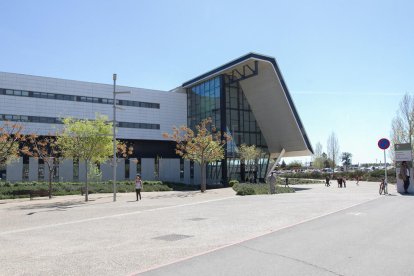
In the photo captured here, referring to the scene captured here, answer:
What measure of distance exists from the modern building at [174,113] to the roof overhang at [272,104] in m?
0.09

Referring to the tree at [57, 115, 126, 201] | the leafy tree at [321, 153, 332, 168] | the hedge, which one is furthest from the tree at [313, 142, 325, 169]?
the tree at [57, 115, 126, 201]

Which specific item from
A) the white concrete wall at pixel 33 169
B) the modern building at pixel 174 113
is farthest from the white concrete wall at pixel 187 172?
the white concrete wall at pixel 33 169

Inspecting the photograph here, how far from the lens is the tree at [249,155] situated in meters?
46.5

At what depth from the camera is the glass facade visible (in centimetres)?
4797

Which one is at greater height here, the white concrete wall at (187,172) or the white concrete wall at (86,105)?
the white concrete wall at (86,105)

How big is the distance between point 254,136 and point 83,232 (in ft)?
134

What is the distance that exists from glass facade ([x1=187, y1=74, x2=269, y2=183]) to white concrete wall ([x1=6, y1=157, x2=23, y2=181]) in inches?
851

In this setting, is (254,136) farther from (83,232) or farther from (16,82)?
(83,232)

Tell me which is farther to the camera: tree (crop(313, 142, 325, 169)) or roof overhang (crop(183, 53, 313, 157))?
tree (crop(313, 142, 325, 169))

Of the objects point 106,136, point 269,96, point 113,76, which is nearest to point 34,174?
point 106,136

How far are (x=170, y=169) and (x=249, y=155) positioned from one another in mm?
12406

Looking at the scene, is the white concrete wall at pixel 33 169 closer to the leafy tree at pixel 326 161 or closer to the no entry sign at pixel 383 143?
the no entry sign at pixel 383 143

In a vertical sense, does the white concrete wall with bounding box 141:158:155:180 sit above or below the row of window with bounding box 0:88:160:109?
below

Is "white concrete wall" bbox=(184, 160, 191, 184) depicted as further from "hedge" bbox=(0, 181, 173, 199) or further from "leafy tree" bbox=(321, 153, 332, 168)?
"leafy tree" bbox=(321, 153, 332, 168)
